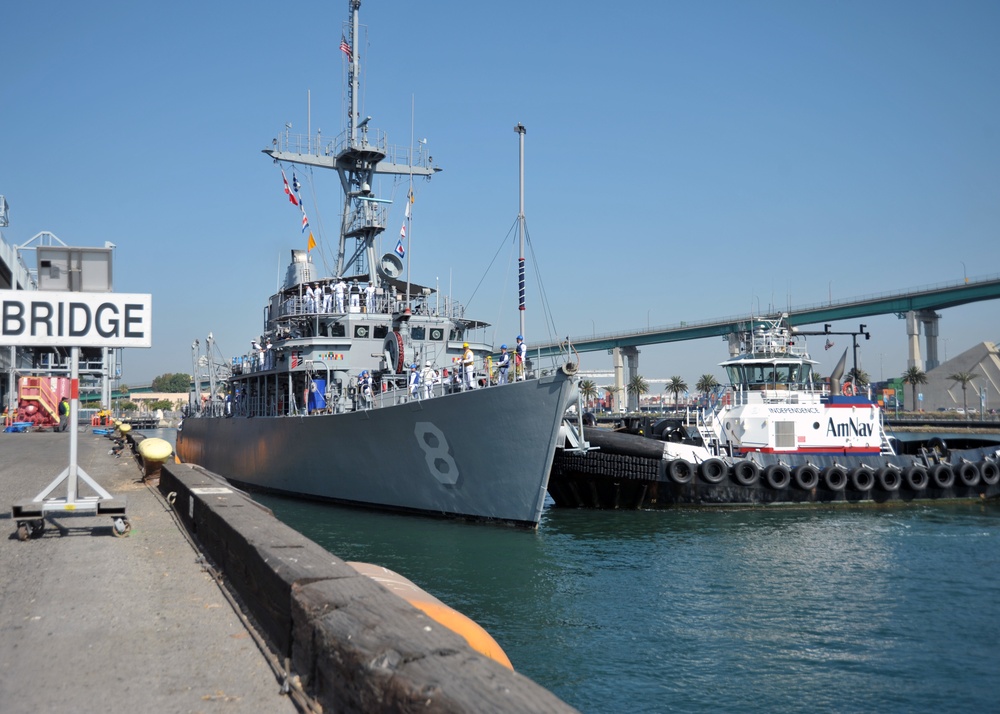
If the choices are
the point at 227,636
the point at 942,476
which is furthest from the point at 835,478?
the point at 227,636

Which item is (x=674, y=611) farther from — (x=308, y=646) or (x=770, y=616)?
(x=308, y=646)

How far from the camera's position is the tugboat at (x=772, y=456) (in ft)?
68.0

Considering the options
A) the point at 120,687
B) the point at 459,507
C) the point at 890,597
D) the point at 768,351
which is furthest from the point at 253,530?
the point at 768,351

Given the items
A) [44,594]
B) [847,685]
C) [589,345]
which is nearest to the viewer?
[44,594]

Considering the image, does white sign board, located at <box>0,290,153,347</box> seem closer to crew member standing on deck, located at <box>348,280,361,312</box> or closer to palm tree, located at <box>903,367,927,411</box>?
crew member standing on deck, located at <box>348,280,361,312</box>

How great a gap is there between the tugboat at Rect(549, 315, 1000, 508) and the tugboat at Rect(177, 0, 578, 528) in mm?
4410

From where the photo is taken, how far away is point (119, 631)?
480 centimetres

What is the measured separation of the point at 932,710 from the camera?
25.3 ft

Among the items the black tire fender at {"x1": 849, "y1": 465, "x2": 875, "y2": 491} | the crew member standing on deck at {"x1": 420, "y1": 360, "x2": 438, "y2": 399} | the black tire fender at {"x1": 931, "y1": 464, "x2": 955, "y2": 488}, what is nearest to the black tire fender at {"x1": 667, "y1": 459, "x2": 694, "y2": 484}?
the black tire fender at {"x1": 849, "y1": 465, "x2": 875, "y2": 491}

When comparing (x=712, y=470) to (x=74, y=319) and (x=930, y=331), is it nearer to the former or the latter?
(x=74, y=319)

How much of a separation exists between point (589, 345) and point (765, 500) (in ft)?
214

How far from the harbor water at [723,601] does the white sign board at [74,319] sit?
17.7ft

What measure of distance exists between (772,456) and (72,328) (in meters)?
18.4

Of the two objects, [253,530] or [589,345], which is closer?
[253,530]
